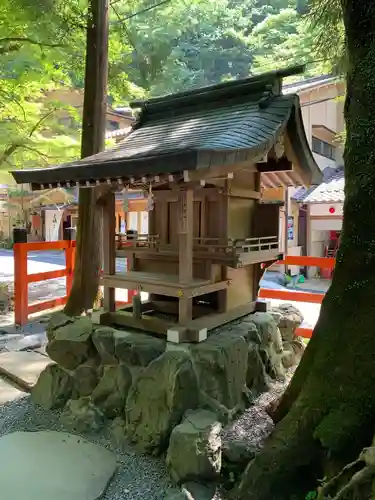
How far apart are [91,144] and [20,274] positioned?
2586 millimetres

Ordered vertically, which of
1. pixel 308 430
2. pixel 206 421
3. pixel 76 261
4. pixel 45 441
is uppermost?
pixel 76 261

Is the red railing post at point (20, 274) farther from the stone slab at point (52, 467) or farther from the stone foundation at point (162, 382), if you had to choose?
the stone slab at point (52, 467)

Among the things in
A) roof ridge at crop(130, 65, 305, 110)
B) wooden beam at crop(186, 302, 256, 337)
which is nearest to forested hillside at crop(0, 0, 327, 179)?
roof ridge at crop(130, 65, 305, 110)

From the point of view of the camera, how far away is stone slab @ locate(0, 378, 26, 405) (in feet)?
14.9

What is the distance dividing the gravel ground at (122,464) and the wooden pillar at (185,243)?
126cm

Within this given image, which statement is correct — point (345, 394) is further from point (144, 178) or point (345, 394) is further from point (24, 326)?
point (24, 326)

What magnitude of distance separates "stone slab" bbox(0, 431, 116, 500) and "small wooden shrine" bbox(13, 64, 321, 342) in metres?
1.21

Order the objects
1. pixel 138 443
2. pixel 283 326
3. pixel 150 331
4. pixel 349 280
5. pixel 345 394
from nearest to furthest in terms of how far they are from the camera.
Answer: pixel 345 394 → pixel 349 280 → pixel 138 443 → pixel 150 331 → pixel 283 326

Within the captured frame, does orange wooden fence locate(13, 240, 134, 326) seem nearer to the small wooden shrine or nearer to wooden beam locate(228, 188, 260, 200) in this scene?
the small wooden shrine

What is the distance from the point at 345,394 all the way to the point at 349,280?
759 mm

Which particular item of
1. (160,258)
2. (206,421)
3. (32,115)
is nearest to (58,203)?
(32,115)

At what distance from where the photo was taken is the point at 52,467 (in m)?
3.30

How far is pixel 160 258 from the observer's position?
4648 mm

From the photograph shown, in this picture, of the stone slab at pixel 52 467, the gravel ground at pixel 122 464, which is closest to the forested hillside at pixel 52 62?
the gravel ground at pixel 122 464
